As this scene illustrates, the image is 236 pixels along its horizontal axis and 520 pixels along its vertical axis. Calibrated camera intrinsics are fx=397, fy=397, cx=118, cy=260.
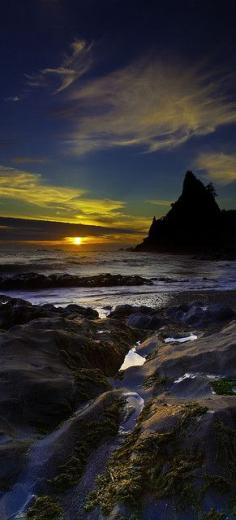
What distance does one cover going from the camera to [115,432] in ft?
9.41

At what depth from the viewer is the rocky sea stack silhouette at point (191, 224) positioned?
257 ft

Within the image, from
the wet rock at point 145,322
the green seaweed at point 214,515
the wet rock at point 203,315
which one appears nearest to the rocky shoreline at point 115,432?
the green seaweed at point 214,515

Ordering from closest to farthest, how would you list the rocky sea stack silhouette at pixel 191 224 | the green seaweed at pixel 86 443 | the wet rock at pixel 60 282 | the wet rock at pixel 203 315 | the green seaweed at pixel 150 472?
the green seaweed at pixel 150 472
the green seaweed at pixel 86 443
the wet rock at pixel 203 315
the wet rock at pixel 60 282
the rocky sea stack silhouette at pixel 191 224

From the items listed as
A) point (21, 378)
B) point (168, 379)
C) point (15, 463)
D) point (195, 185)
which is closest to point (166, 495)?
point (15, 463)

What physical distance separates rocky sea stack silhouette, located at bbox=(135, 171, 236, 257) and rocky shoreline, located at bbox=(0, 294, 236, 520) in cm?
7246

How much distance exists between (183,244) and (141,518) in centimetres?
7840

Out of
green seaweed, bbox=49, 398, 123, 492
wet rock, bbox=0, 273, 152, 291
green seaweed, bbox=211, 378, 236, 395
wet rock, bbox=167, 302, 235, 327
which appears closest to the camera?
green seaweed, bbox=49, 398, 123, 492

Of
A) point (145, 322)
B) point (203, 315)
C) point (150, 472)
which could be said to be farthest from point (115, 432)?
point (203, 315)

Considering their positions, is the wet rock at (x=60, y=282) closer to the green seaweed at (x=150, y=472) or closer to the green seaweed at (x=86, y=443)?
the green seaweed at (x=86, y=443)

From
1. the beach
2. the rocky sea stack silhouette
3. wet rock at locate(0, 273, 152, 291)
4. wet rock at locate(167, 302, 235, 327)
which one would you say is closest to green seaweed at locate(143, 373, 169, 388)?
the beach

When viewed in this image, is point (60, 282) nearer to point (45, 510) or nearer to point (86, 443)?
point (86, 443)

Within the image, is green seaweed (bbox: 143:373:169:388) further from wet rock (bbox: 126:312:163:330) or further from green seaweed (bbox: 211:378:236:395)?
wet rock (bbox: 126:312:163:330)

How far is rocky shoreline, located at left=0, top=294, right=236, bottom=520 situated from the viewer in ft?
6.87

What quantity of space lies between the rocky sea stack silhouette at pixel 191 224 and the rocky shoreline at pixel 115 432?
72.5 m
